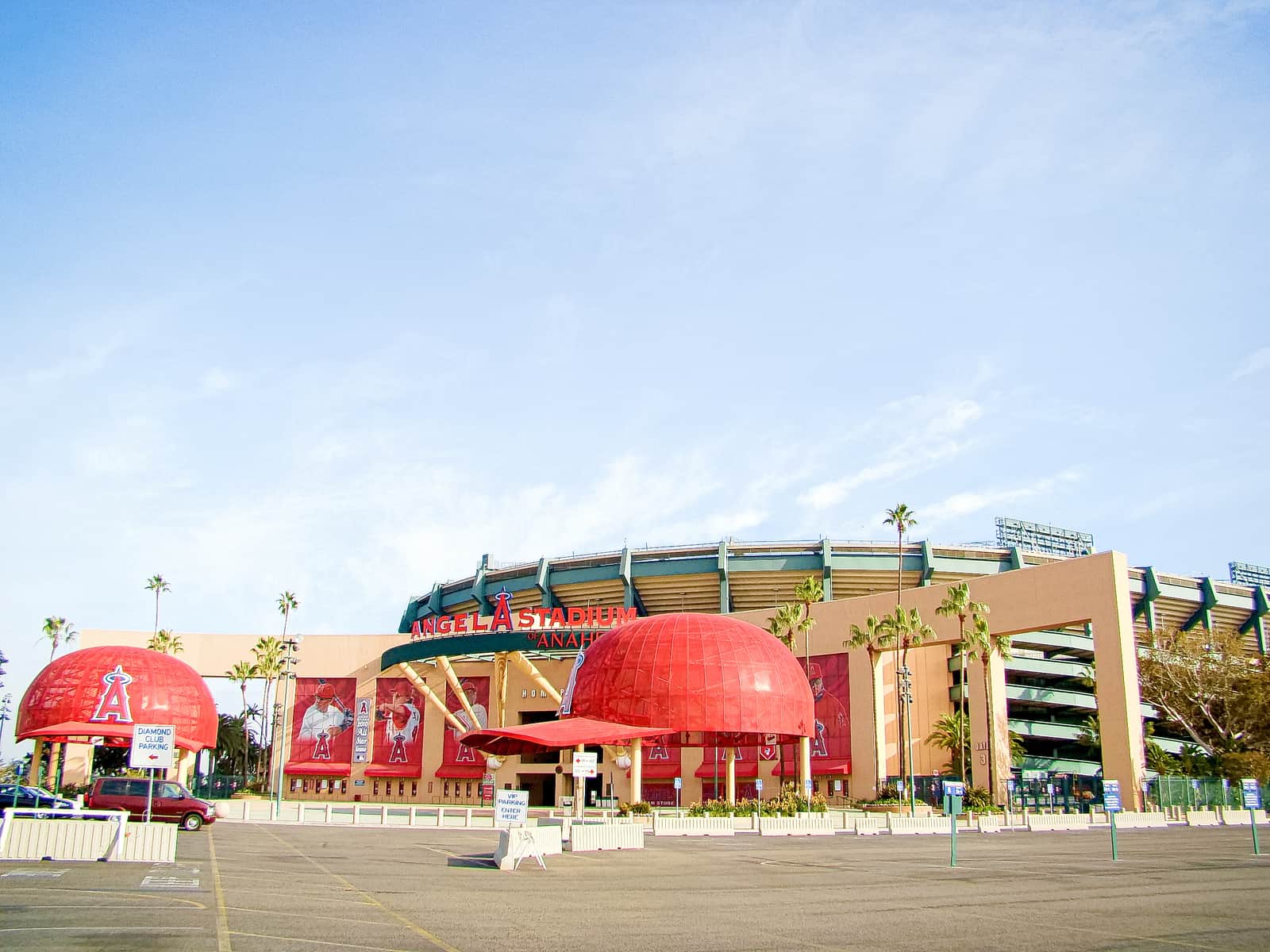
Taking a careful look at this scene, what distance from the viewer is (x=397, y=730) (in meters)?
82.1

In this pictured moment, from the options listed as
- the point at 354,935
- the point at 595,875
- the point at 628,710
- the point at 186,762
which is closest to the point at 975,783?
the point at 628,710

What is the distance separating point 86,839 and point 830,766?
176 ft

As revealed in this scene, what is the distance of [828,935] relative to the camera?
1504 centimetres

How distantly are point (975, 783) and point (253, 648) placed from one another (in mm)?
58079

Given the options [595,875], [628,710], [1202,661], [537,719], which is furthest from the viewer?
[537,719]

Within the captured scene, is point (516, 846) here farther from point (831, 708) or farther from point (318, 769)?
point (318, 769)

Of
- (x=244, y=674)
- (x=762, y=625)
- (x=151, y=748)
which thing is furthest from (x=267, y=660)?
(x=151, y=748)

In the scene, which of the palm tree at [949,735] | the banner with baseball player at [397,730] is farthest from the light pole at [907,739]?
the banner with baseball player at [397,730]

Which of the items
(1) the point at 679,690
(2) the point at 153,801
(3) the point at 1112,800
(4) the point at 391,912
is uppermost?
(1) the point at 679,690

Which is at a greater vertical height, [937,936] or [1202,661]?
[1202,661]

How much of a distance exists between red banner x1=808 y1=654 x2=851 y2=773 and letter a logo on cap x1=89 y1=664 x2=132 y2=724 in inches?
1693

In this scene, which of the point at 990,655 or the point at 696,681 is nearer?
the point at 696,681

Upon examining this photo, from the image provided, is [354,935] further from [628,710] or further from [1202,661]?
[1202,661]

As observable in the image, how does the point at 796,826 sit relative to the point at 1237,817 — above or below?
above
